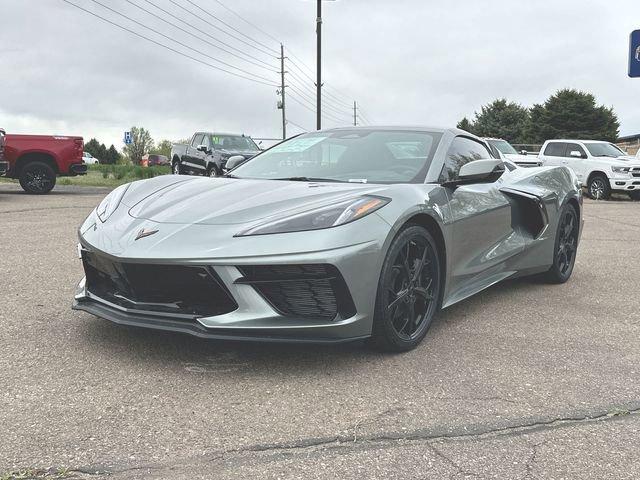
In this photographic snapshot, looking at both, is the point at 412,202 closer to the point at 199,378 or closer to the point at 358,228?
the point at 358,228

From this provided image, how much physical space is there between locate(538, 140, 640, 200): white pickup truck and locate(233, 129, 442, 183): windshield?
15.3 meters

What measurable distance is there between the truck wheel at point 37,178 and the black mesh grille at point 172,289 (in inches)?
477

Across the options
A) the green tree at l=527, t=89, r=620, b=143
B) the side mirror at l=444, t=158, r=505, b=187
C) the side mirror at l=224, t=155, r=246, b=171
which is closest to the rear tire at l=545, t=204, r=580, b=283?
the side mirror at l=444, t=158, r=505, b=187

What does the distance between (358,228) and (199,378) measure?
101 centimetres

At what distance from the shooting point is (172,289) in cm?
291

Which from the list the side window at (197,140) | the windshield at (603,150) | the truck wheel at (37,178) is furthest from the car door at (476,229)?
the side window at (197,140)

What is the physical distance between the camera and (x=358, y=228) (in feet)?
9.82

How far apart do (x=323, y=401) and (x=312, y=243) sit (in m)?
0.69

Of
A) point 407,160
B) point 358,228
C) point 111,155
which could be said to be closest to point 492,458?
point 358,228

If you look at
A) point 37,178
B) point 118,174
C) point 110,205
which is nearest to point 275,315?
point 110,205

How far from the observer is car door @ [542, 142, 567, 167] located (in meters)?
18.8

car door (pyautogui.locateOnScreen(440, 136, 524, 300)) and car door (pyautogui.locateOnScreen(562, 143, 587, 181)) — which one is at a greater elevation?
car door (pyautogui.locateOnScreen(562, 143, 587, 181))

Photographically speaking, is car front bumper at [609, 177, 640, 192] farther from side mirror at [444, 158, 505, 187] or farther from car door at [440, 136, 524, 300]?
side mirror at [444, 158, 505, 187]

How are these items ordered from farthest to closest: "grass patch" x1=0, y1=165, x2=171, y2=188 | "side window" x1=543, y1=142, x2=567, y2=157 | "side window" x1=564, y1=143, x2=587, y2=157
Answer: "grass patch" x1=0, y1=165, x2=171, y2=188 → "side window" x1=543, y1=142, x2=567, y2=157 → "side window" x1=564, y1=143, x2=587, y2=157
